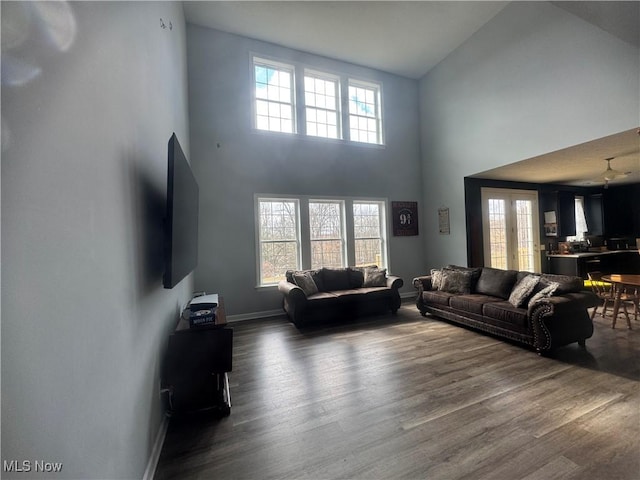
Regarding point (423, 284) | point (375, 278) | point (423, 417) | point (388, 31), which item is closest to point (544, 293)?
point (423, 284)

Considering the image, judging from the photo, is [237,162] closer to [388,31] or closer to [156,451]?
[388,31]

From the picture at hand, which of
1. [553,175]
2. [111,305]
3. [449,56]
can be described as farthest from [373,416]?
[449,56]

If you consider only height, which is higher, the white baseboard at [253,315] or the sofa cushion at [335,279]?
the sofa cushion at [335,279]

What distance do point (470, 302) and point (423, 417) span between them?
7.46 ft

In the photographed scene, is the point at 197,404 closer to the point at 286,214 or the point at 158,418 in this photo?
the point at 158,418

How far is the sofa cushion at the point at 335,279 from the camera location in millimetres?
4957

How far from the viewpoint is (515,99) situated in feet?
14.6

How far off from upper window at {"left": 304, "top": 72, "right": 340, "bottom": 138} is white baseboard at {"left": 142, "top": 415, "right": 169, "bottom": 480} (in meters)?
5.12

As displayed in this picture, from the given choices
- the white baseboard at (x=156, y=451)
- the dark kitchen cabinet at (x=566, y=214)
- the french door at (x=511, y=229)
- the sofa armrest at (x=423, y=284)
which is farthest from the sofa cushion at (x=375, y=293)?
the dark kitchen cabinet at (x=566, y=214)

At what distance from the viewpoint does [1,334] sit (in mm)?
594

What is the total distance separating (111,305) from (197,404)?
136 centimetres

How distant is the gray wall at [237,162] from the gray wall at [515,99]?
7.26 feet

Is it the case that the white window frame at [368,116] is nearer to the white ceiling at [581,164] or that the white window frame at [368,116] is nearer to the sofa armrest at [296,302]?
the white ceiling at [581,164]

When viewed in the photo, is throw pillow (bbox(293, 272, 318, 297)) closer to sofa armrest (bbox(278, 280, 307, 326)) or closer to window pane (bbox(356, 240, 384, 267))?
sofa armrest (bbox(278, 280, 307, 326))
